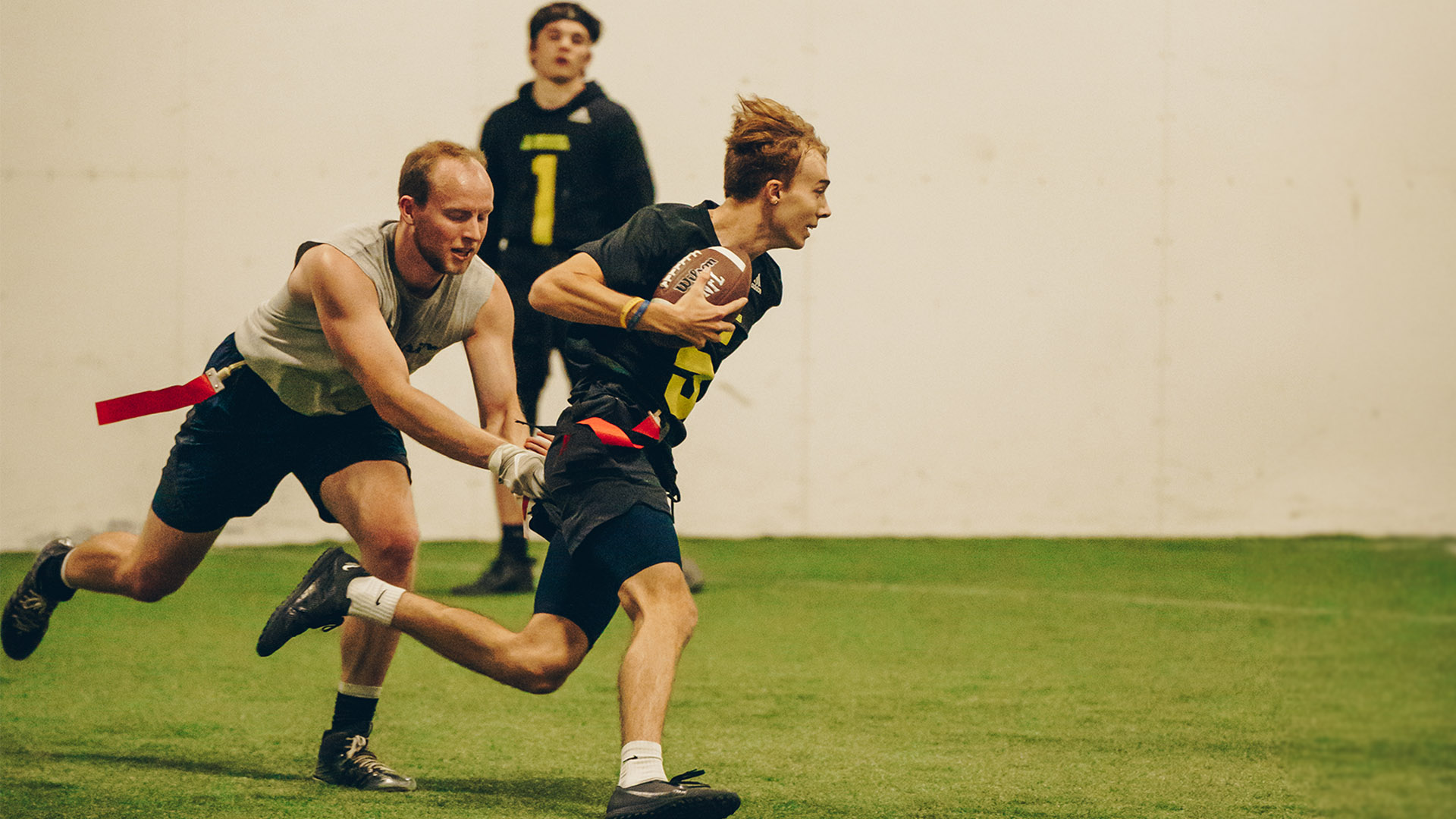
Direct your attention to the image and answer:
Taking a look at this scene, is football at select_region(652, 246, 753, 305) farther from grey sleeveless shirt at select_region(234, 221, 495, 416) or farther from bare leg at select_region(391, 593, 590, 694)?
bare leg at select_region(391, 593, 590, 694)

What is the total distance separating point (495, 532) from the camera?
755 centimetres

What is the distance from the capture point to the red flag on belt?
3340mm

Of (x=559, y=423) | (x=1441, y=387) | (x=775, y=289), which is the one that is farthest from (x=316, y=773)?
(x=1441, y=387)

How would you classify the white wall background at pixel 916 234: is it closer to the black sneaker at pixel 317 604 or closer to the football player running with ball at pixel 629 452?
the football player running with ball at pixel 629 452

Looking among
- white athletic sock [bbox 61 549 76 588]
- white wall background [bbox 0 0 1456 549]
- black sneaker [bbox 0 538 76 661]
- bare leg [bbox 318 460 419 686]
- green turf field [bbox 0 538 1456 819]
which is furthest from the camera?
white wall background [bbox 0 0 1456 549]

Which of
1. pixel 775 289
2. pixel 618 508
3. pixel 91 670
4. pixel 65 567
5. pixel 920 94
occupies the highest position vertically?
pixel 920 94

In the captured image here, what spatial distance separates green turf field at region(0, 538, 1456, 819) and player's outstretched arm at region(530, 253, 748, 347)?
0.97 metres

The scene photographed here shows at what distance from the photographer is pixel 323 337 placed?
3252 millimetres

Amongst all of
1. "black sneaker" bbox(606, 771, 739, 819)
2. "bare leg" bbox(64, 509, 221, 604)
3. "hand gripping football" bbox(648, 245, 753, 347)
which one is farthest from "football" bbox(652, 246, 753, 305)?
"bare leg" bbox(64, 509, 221, 604)

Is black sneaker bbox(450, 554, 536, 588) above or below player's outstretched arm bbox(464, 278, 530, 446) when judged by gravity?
below

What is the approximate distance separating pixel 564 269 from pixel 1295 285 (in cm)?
573

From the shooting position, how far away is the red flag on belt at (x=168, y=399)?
3.34 meters

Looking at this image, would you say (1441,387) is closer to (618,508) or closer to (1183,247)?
(1183,247)

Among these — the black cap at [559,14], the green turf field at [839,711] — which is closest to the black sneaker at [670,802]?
the green turf field at [839,711]
